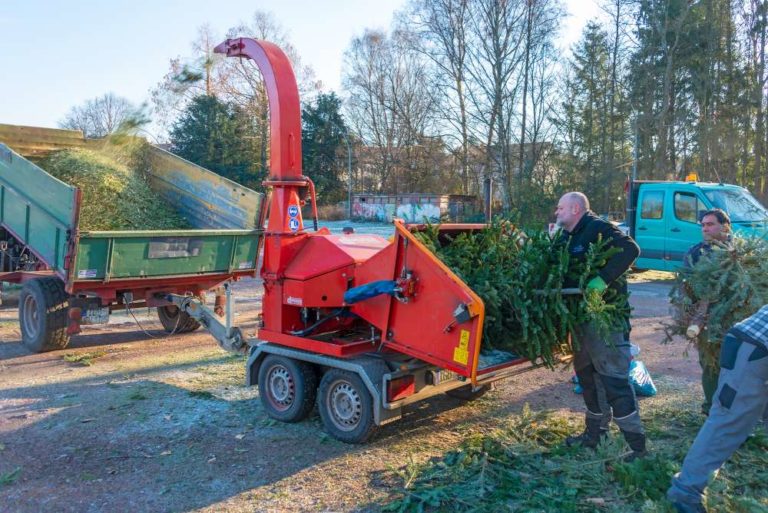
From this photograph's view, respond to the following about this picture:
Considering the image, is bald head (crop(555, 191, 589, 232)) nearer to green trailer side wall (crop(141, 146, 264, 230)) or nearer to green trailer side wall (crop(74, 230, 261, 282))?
green trailer side wall (crop(141, 146, 264, 230))

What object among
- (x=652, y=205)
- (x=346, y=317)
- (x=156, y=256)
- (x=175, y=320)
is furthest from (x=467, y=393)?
(x=652, y=205)

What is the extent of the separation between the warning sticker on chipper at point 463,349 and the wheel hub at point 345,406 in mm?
916

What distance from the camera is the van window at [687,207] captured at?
13.4 metres

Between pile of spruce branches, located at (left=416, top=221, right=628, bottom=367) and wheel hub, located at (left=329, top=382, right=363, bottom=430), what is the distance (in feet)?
3.47

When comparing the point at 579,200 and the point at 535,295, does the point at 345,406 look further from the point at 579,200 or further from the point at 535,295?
the point at 579,200

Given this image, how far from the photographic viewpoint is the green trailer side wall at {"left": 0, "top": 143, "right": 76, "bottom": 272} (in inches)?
271

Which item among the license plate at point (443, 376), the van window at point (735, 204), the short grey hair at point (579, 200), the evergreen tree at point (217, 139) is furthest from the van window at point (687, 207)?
the evergreen tree at point (217, 139)

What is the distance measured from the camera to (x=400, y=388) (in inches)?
185

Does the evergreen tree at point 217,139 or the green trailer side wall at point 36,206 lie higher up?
the evergreen tree at point 217,139

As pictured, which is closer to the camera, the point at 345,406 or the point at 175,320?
the point at 345,406

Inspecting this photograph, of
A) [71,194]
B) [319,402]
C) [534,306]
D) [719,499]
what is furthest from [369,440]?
[71,194]

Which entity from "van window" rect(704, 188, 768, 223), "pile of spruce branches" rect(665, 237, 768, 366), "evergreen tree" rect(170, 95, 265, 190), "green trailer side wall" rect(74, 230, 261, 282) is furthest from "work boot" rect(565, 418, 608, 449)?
"evergreen tree" rect(170, 95, 265, 190)

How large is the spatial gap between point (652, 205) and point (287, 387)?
1132cm

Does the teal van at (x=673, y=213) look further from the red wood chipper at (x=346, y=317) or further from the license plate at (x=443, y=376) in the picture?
the license plate at (x=443, y=376)
